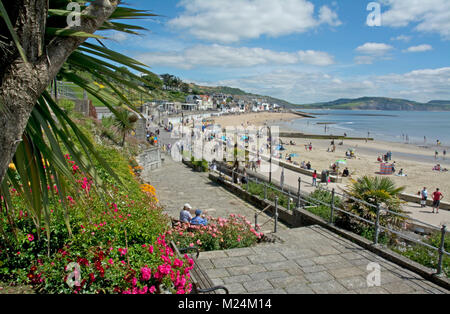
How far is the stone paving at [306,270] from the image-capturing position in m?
4.47

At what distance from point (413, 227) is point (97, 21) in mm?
11381

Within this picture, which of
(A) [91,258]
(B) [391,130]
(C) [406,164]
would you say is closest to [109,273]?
(A) [91,258]

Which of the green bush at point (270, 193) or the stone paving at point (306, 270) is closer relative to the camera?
the stone paving at point (306, 270)

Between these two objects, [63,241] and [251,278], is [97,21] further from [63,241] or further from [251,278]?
[251,278]

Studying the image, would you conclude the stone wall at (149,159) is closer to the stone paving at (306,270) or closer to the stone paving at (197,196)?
the stone paving at (197,196)

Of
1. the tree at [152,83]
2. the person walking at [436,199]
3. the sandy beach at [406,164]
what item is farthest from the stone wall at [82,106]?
the person walking at [436,199]

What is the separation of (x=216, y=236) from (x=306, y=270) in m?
1.79

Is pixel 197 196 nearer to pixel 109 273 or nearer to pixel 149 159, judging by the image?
pixel 149 159

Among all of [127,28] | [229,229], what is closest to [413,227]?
[229,229]

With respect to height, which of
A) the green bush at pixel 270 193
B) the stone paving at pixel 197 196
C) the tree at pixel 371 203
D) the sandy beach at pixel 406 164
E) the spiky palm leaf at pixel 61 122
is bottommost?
the sandy beach at pixel 406 164

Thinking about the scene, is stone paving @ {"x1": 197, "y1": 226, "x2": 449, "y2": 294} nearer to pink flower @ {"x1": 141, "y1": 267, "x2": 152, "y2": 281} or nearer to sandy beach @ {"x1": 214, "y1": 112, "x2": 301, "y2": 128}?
pink flower @ {"x1": 141, "y1": 267, "x2": 152, "y2": 281}

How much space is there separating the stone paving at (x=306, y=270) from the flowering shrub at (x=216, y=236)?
38 centimetres

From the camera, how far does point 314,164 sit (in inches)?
1155

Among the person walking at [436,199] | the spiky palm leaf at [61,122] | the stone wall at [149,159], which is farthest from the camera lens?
the stone wall at [149,159]
